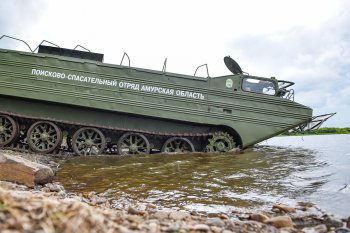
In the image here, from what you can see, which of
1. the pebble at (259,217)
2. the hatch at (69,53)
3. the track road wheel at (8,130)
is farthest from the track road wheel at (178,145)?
the pebble at (259,217)

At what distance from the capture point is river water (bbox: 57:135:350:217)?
561cm

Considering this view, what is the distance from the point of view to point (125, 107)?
41.8 feet

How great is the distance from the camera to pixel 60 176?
7.93m

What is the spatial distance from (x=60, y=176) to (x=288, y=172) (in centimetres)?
518

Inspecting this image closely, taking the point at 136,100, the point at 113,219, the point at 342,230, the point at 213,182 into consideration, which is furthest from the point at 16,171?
the point at 136,100

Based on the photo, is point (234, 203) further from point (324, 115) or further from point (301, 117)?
point (324, 115)

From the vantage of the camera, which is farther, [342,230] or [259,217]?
[259,217]

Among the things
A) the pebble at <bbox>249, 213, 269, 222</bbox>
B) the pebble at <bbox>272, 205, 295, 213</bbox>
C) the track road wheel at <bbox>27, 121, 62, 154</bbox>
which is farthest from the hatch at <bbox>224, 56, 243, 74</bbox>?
the pebble at <bbox>249, 213, 269, 222</bbox>

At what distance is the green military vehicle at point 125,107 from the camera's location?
1223 cm

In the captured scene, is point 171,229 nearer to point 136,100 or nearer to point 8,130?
point 136,100

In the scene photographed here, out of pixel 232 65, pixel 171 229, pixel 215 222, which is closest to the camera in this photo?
pixel 171 229

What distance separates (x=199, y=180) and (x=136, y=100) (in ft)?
19.8

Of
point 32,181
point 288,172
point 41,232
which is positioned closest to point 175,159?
point 288,172

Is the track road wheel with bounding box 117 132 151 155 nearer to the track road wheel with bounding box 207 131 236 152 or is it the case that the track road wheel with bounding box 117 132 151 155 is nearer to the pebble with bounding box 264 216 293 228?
the track road wheel with bounding box 207 131 236 152
